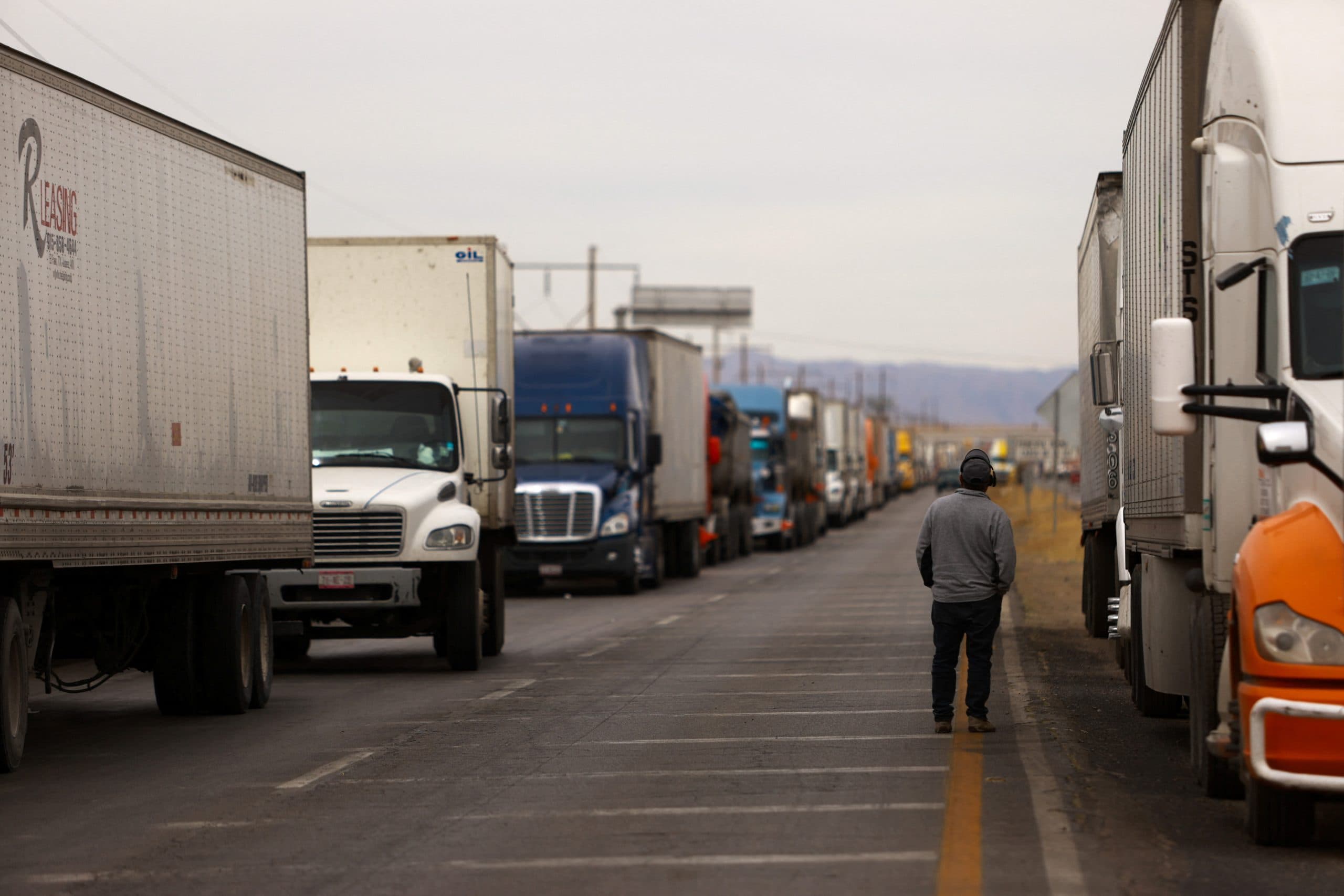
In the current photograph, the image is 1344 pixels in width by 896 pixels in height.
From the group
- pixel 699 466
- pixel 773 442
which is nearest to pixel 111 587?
pixel 699 466

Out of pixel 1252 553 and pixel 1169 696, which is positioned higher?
pixel 1252 553

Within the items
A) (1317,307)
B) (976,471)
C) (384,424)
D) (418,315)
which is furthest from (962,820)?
(418,315)

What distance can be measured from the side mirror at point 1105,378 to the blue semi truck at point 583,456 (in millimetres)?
15507

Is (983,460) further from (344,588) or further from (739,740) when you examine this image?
(344,588)

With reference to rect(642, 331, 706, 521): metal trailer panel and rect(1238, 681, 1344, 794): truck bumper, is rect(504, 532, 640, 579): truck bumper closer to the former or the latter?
rect(642, 331, 706, 521): metal trailer panel

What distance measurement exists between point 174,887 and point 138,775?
3499 millimetres

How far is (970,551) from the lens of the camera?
1166cm

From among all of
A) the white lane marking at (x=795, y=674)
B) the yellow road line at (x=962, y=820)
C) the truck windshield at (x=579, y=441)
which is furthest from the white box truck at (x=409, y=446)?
the truck windshield at (x=579, y=441)

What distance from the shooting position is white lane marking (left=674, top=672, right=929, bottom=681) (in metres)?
15.7

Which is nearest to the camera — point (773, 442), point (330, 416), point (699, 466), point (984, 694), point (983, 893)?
point (983, 893)

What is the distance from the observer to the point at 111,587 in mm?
12586

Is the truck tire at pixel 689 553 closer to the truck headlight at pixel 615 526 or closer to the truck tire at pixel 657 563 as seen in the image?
the truck tire at pixel 657 563

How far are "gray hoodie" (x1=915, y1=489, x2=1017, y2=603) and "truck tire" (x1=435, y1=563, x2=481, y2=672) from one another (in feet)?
19.9

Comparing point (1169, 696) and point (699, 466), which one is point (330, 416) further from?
point (699, 466)
